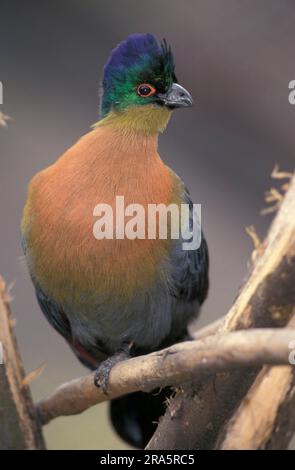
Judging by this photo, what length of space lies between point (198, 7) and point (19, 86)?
32.6 inches

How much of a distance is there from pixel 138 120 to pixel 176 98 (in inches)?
4.0

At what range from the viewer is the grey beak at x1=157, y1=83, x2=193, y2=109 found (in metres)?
1.71

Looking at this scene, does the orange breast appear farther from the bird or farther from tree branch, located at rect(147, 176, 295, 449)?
tree branch, located at rect(147, 176, 295, 449)

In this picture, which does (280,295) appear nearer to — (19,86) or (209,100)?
(209,100)

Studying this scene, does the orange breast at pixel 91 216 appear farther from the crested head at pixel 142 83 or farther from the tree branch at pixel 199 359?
the tree branch at pixel 199 359

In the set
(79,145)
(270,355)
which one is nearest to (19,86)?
(79,145)

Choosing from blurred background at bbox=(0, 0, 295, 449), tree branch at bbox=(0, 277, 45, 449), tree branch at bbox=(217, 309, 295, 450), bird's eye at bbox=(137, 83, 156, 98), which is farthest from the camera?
blurred background at bbox=(0, 0, 295, 449)

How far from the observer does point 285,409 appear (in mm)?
1231

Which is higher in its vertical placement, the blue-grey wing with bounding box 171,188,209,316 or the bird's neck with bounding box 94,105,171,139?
the bird's neck with bounding box 94,105,171,139

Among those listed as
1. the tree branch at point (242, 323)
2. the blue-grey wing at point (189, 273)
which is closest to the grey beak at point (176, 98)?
the blue-grey wing at point (189, 273)

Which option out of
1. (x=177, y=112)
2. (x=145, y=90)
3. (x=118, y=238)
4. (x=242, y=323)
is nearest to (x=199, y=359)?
(x=242, y=323)

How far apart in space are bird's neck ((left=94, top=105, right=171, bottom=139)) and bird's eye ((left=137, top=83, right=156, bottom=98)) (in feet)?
0.09

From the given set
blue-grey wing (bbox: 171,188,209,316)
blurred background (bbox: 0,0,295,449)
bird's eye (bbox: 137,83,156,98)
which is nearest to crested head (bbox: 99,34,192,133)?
bird's eye (bbox: 137,83,156,98)

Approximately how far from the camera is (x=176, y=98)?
5.63 feet
